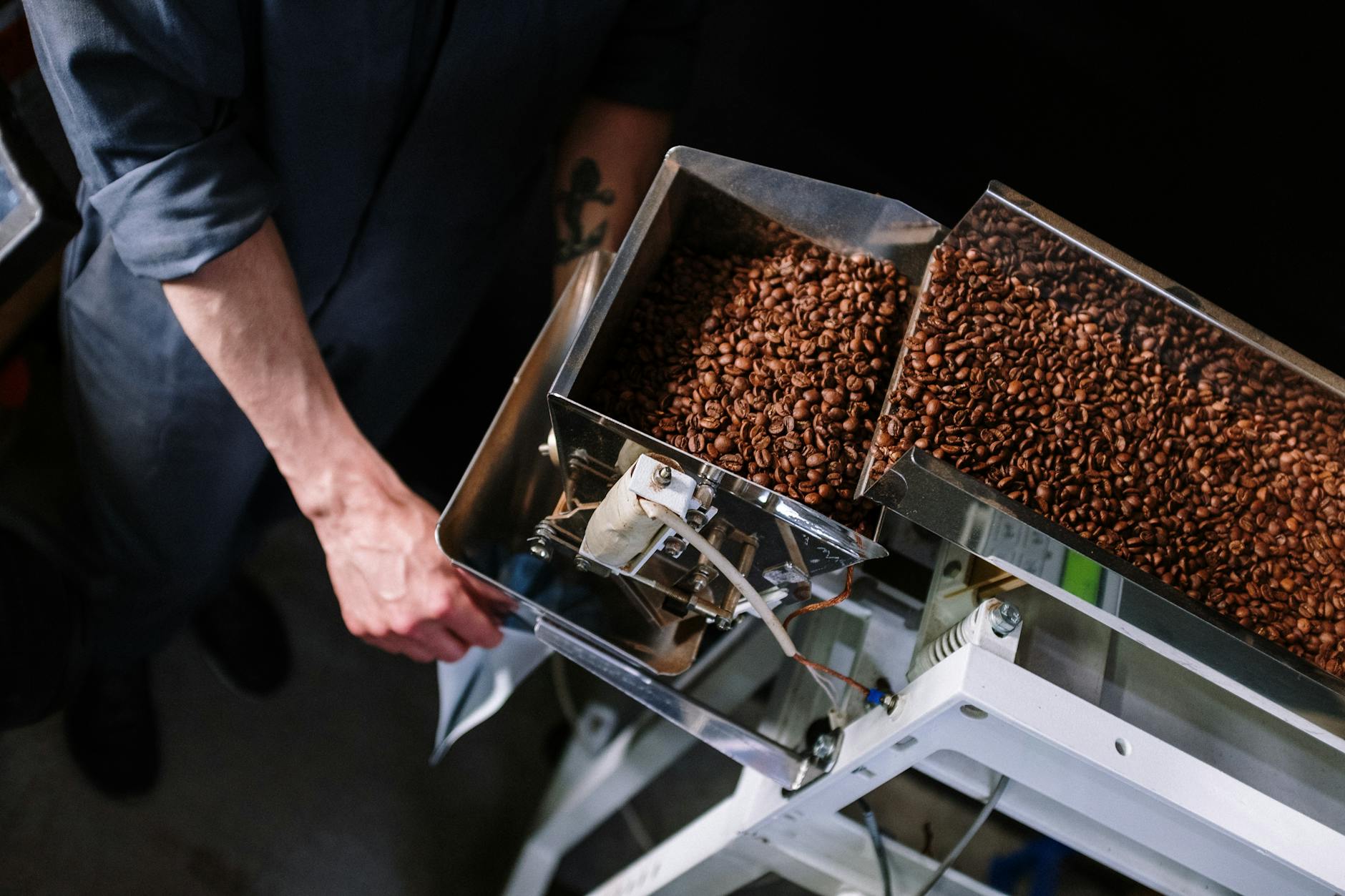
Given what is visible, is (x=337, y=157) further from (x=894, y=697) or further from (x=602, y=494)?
(x=894, y=697)

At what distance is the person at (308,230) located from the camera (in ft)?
3.01

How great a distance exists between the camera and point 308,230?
45.3 inches

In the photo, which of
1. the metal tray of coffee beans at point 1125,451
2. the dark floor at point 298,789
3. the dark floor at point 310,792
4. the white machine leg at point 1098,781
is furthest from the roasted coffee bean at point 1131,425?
the dark floor at point 298,789

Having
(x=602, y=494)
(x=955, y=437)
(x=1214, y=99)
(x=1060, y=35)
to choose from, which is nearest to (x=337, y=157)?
(x=602, y=494)

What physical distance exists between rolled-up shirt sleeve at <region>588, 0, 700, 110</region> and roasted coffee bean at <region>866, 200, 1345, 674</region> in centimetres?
57

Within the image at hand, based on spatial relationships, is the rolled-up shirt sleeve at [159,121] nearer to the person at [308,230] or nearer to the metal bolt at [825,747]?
the person at [308,230]

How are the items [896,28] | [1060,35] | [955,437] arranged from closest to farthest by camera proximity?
[955,437]
[1060,35]
[896,28]

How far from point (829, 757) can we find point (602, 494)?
346mm

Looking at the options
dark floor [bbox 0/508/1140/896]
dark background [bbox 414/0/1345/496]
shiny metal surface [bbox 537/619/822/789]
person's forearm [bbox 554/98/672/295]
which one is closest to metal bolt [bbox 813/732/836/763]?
shiny metal surface [bbox 537/619/822/789]

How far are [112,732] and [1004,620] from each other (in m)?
1.58

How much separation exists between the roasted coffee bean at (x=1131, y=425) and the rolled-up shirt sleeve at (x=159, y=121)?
0.71 meters

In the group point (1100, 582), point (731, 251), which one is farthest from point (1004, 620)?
point (731, 251)

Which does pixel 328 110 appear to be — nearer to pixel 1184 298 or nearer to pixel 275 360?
pixel 275 360

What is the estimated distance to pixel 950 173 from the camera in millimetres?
1362
